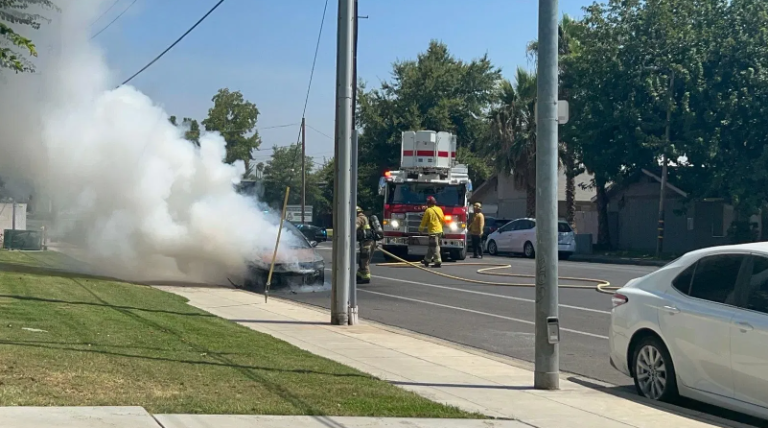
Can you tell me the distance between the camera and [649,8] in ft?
118

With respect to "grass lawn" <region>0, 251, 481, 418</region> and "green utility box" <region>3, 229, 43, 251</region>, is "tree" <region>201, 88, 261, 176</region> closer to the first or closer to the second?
"green utility box" <region>3, 229, 43, 251</region>

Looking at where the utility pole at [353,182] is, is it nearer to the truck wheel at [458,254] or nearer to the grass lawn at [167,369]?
the grass lawn at [167,369]

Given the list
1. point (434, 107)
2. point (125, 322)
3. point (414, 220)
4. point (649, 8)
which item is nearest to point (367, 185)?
point (434, 107)

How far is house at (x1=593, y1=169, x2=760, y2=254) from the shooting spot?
38.3 m

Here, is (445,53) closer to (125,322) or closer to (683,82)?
(683,82)

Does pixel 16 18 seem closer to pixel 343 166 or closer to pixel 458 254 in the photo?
pixel 343 166

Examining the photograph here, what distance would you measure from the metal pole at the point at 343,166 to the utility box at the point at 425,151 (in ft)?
46.9

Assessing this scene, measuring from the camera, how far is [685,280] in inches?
320

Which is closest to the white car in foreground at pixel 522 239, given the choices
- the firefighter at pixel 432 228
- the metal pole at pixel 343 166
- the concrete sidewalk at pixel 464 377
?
the firefighter at pixel 432 228

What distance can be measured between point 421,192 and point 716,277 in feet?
66.3

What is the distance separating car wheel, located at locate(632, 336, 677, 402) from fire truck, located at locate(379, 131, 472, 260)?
18935 millimetres

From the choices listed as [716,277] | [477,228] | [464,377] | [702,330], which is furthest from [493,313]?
[477,228]

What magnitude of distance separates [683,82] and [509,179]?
16.9 m

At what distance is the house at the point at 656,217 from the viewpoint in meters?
38.3
